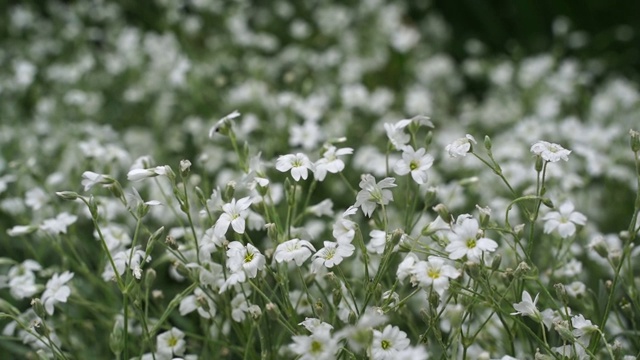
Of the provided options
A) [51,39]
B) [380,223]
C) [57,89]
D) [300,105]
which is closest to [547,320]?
[380,223]

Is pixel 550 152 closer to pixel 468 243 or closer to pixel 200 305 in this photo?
pixel 468 243

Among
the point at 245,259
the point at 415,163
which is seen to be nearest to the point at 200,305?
the point at 245,259

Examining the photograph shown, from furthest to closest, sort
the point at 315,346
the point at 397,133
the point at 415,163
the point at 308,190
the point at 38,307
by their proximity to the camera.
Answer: the point at 308,190 → the point at 397,133 → the point at 415,163 → the point at 38,307 → the point at 315,346

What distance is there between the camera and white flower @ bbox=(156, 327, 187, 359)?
181cm

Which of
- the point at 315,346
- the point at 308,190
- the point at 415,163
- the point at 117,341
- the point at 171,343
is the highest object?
the point at 415,163

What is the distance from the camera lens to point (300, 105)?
285cm

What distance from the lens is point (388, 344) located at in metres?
1.52

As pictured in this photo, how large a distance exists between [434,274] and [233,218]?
0.46 m

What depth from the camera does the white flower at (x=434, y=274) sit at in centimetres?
144

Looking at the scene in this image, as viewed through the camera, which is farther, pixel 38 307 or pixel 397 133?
pixel 397 133

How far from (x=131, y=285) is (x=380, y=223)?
Answer: 2.01 feet

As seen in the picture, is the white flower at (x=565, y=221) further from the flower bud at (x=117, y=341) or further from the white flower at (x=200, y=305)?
the flower bud at (x=117, y=341)

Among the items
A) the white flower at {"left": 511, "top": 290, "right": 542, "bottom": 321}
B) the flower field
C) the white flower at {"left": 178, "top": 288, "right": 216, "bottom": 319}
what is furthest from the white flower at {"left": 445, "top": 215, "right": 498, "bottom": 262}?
the white flower at {"left": 178, "top": 288, "right": 216, "bottom": 319}

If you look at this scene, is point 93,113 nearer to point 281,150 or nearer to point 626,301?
point 281,150
